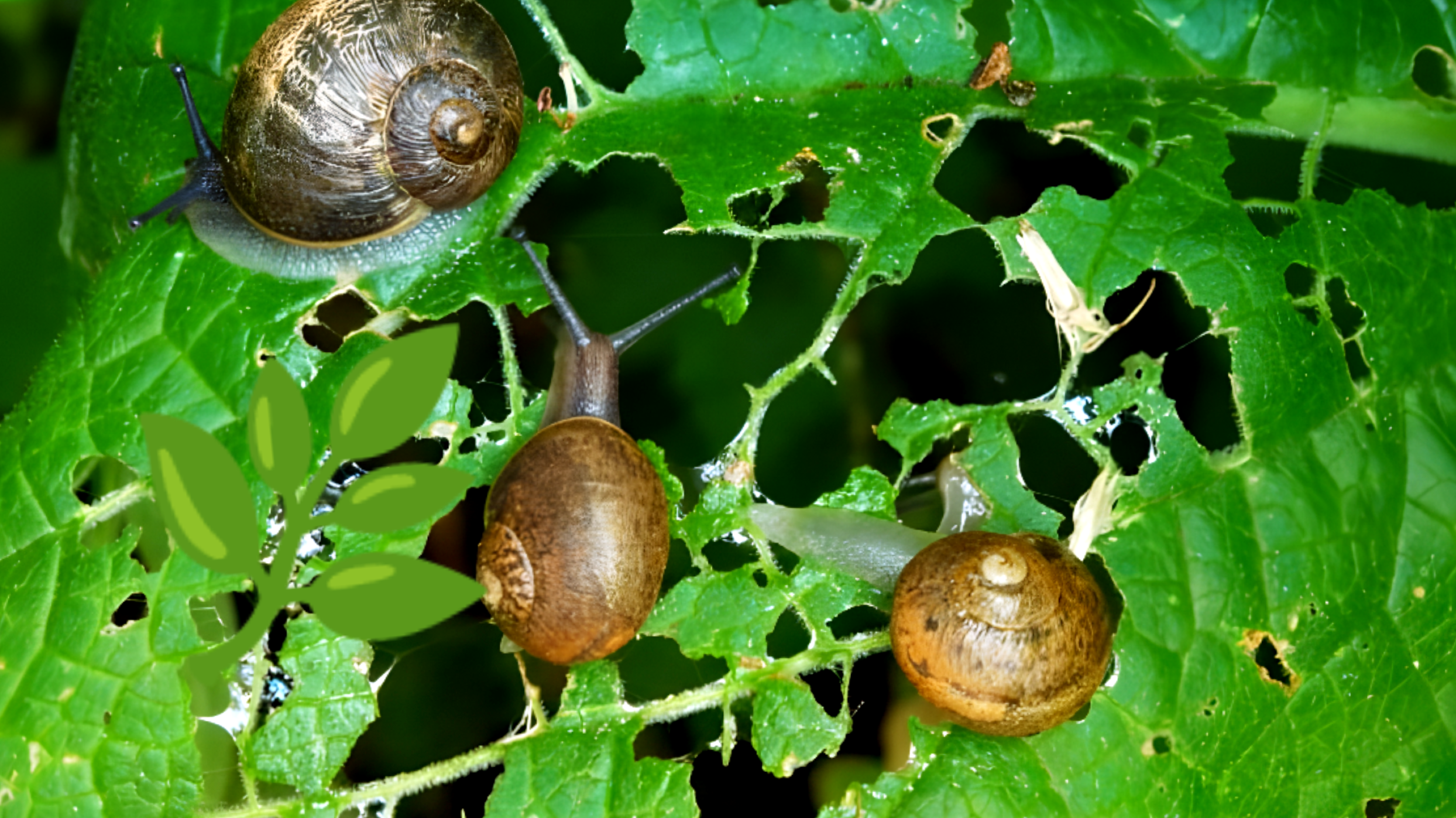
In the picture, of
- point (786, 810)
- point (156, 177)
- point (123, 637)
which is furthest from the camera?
point (156, 177)

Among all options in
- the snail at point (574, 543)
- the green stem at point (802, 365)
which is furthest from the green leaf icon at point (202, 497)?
the green stem at point (802, 365)

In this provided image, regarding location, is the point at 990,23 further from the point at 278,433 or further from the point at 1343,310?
the point at 278,433

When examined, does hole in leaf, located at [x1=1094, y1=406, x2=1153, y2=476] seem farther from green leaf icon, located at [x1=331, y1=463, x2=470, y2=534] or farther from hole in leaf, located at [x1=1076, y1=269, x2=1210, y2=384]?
green leaf icon, located at [x1=331, y1=463, x2=470, y2=534]

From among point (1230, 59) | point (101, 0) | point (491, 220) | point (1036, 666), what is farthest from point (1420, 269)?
point (101, 0)

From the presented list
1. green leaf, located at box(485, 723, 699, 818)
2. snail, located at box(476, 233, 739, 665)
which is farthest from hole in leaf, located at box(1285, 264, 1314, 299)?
green leaf, located at box(485, 723, 699, 818)

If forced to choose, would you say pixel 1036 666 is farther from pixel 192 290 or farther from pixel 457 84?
pixel 192 290

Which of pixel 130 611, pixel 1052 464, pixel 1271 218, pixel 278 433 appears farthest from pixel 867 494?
pixel 130 611
